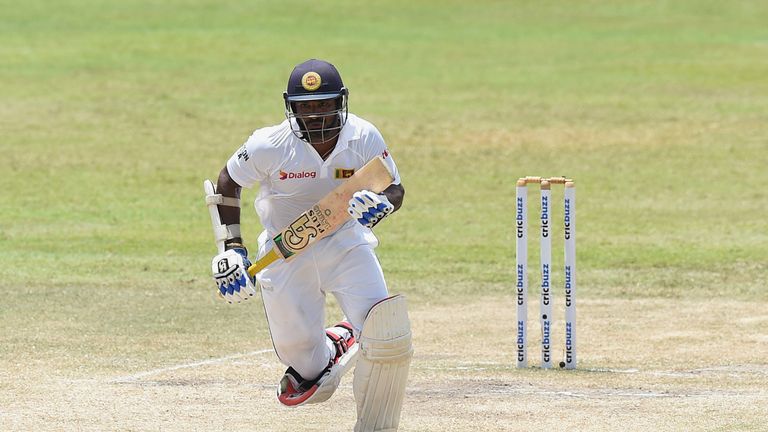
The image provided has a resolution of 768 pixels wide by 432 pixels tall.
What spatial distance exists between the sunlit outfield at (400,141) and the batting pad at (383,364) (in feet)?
9.38

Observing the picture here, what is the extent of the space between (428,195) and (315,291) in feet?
37.6

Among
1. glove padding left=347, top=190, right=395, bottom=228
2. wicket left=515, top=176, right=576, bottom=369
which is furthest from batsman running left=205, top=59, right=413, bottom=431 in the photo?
wicket left=515, top=176, right=576, bottom=369

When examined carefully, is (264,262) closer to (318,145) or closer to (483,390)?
(318,145)

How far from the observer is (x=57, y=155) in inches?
852

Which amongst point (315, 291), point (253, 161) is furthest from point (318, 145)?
point (315, 291)

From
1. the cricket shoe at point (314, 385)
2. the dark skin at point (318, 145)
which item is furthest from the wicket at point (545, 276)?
the dark skin at point (318, 145)

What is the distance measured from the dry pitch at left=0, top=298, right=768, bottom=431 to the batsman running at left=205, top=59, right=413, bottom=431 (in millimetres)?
532

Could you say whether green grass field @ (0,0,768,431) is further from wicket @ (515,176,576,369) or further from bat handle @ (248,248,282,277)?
bat handle @ (248,248,282,277)

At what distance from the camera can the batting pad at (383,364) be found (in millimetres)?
7254

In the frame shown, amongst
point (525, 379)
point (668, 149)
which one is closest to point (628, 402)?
point (525, 379)

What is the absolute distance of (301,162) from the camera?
7527 millimetres

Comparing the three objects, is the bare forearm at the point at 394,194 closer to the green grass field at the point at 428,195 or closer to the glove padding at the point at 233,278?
the glove padding at the point at 233,278

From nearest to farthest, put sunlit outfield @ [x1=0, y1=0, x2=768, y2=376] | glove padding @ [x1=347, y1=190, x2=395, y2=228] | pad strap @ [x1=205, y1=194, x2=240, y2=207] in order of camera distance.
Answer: glove padding @ [x1=347, y1=190, x2=395, y2=228], pad strap @ [x1=205, y1=194, x2=240, y2=207], sunlit outfield @ [x1=0, y1=0, x2=768, y2=376]

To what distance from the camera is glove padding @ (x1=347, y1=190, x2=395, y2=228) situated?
23.3ft
